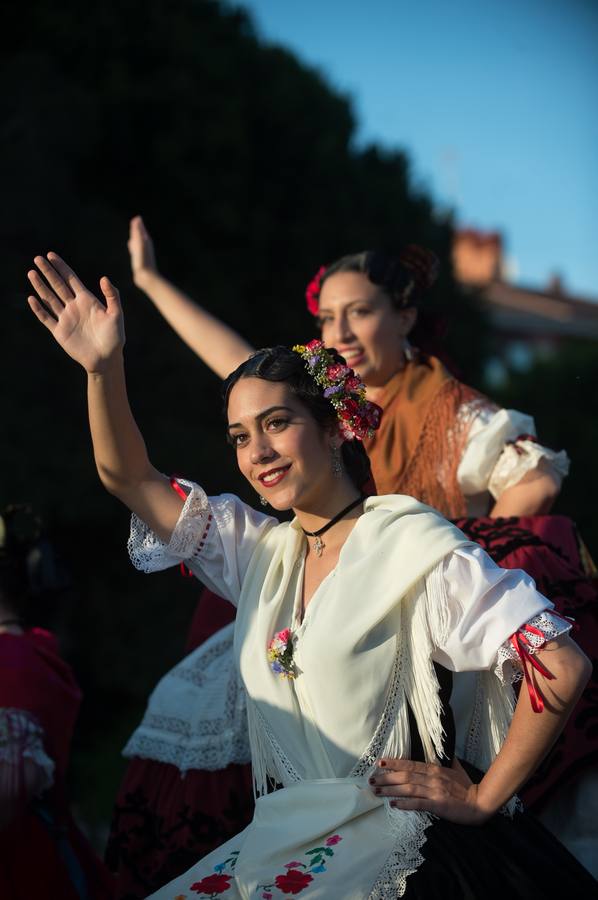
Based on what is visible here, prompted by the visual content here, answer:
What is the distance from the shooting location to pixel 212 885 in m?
2.47

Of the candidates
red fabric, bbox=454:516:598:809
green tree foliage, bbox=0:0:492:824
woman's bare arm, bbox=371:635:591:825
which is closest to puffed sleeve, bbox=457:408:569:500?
red fabric, bbox=454:516:598:809

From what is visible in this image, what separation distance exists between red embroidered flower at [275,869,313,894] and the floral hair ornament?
1.08m

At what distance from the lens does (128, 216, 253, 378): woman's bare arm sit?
404cm

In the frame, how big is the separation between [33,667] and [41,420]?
4.97 m

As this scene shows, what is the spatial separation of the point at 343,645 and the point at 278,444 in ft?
1.79

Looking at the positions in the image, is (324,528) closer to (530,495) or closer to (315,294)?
(530,495)

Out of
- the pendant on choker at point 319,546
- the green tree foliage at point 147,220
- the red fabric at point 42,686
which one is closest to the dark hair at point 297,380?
the pendant on choker at point 319,546

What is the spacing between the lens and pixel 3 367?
8141 millimetres

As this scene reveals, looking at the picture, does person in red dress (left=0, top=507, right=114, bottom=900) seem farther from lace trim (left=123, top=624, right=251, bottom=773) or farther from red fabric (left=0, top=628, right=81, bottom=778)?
lace trim (left=123, top=624, right=251, bottom=773)

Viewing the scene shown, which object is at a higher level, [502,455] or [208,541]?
[502,455]

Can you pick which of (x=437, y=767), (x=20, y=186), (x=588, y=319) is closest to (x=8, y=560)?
(x=437, y=767)

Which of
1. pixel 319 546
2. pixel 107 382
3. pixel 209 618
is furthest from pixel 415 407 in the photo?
pixel 107 382

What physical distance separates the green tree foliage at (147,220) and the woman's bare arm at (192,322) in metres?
3.83

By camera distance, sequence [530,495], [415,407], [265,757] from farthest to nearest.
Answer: [415,407]
[530,495]
[265,757]
